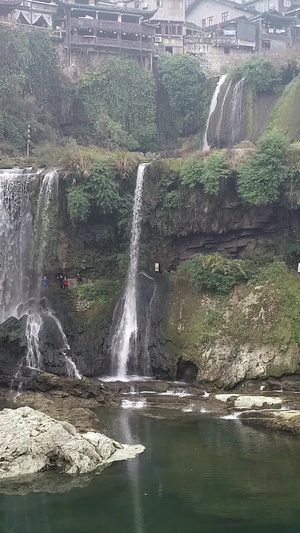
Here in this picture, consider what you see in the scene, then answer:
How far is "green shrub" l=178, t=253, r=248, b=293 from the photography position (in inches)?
1224

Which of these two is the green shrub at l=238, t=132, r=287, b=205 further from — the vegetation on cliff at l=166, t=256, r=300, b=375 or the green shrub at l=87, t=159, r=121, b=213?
the green shrub at l=87, t=159, r=121, b=213

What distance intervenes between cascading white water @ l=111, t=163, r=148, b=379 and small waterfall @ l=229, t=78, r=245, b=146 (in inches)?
474

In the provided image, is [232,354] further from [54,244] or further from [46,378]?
[54,244]

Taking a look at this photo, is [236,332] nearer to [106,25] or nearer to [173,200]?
[173,200]

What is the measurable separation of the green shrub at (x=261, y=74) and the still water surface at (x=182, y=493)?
29.1 m

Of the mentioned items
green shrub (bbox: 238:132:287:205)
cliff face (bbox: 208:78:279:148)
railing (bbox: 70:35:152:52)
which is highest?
railing (bbox: 70:35:152:52)

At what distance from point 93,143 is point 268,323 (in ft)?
71.4

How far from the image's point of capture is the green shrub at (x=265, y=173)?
105 ft

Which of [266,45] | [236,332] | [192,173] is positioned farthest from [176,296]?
[266,45]

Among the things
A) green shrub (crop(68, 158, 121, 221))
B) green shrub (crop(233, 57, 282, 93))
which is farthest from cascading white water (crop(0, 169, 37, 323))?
green shrub (crop(233, 57, 282, 93))

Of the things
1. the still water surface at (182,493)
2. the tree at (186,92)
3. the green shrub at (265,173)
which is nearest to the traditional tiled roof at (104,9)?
the tree at (186,92)

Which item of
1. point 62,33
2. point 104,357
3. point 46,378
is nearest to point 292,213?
point 104,357

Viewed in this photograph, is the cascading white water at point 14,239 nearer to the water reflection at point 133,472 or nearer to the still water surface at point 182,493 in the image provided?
the water reflection at point 133,472

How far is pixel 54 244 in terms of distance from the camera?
3494 centimetres
